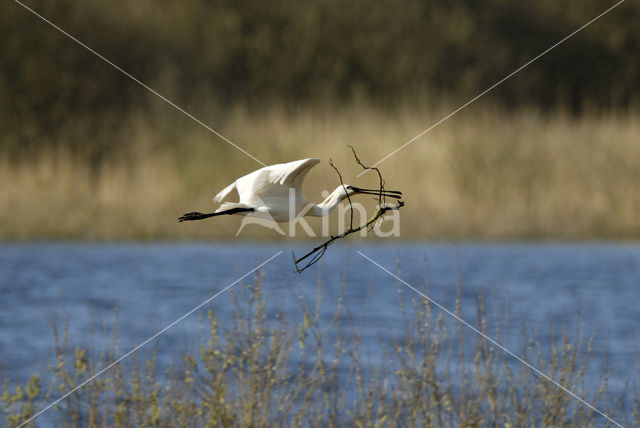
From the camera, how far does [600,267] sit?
17.7 m

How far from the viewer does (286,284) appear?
14.9 meters

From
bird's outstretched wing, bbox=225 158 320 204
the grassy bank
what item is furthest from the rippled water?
bird's outstretched wing, bbox=225 158 320 204

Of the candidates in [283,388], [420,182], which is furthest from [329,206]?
[420,182]

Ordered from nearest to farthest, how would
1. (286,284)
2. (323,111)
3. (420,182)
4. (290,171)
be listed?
(290,171) < (286,284) < (420,182) < (323,111)

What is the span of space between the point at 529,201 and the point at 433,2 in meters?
10.2

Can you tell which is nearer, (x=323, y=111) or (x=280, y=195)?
(x=280, y=195)

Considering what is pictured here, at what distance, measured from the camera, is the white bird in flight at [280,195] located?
3.85 meters

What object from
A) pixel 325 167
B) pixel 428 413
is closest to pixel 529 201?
pixel 325 167

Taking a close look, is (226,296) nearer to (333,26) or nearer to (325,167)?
(325,167)

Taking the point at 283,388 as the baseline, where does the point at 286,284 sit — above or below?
above

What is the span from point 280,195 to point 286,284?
11.0 metres

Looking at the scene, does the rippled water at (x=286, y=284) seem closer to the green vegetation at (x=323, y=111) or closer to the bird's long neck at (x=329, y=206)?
the green vegetation at (x=323, y=111)

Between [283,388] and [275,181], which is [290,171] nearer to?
[275,181]

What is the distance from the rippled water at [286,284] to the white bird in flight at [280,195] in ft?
25.5
